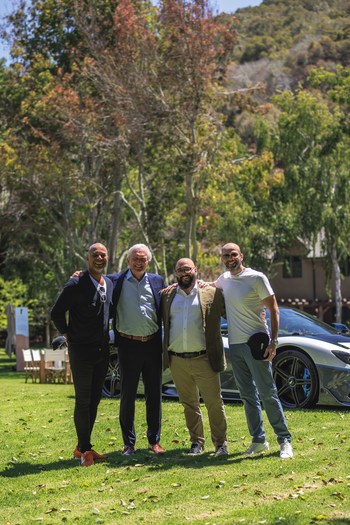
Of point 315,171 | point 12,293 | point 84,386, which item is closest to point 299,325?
point 84,386

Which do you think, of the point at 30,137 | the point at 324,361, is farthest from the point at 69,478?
the point at 30,137

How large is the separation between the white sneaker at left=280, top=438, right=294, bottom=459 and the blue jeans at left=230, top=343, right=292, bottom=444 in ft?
0.13

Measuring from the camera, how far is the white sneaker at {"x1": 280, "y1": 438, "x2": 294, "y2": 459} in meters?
8.51

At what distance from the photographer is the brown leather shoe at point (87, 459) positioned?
28.6ft

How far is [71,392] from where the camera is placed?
52.7 feet

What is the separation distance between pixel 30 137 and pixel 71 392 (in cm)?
1544

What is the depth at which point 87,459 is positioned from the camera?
28.7ft

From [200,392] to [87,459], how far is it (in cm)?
126

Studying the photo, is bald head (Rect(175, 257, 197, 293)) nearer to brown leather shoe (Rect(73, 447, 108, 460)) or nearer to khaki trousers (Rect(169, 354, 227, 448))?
khaki trousers (Rect(169, 354, 227, 448))

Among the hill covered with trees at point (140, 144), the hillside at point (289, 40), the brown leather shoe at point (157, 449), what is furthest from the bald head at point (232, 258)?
the hillside at point (289, 40)

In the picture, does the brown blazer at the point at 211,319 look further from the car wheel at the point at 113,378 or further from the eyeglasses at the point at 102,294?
the car wheel at the point at 113,378

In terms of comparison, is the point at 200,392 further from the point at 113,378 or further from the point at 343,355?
the point at 113,378

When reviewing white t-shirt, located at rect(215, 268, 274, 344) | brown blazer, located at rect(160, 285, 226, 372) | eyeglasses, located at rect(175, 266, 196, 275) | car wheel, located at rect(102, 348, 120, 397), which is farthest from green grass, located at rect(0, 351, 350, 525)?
car wheel, located at rect(102, 348, 120, 397)

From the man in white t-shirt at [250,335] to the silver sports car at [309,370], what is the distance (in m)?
3.09
